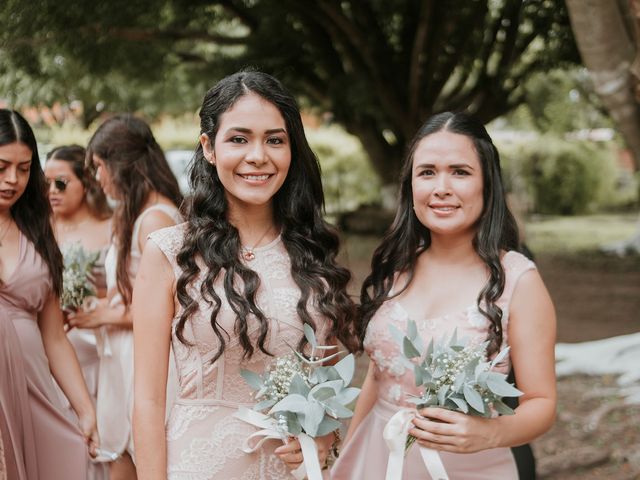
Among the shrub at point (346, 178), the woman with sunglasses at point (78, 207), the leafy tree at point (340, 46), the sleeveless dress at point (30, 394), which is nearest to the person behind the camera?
the sleeveless dress at point (30, 394)

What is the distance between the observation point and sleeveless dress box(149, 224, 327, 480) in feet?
8.54

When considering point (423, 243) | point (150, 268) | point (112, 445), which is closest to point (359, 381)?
point (112, 445)

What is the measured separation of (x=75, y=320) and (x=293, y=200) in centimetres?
206

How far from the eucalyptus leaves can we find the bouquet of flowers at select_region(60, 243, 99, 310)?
7.32 ft

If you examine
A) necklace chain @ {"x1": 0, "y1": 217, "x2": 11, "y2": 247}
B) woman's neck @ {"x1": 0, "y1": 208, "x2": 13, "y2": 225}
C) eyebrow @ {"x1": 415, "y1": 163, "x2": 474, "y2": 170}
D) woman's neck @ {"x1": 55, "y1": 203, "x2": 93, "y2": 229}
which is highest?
eyebrow @ {"x1": 415, "y1": 163, "x2": 474, "y2": 170}

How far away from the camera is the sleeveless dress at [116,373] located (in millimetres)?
4258

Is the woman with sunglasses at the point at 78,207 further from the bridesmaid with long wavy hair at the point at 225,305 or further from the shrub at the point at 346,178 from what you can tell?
the shrub at the point at 346,178

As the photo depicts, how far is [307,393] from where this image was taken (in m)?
2.39

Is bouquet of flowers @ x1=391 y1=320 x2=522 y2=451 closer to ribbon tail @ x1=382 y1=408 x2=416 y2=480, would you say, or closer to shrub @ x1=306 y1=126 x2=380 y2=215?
ribbon tail @ x1=382 y1=408 x2=416 y2=480

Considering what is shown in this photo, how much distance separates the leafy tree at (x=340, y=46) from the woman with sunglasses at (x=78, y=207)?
77.8 inches

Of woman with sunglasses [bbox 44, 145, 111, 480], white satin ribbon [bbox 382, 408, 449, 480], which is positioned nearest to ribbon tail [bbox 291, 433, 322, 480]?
white satin ribbon [bbox 382, 408, 449, 480]

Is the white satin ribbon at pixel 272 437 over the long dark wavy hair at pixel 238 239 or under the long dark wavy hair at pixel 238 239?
under

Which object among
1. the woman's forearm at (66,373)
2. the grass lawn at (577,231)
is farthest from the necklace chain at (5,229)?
the grass lawn at (577,231)

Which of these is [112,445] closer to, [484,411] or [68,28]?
[484,411]
